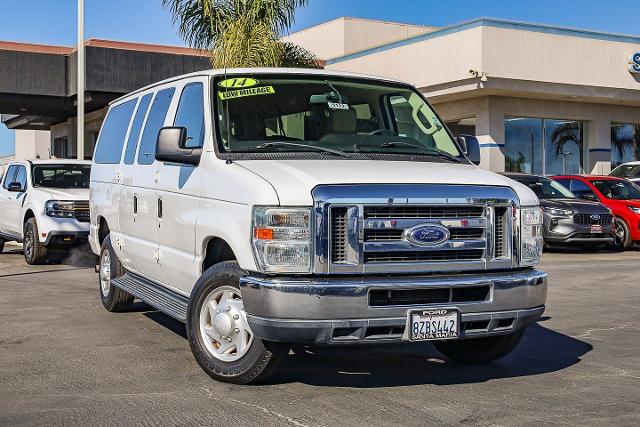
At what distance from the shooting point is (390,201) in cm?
557

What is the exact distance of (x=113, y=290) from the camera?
9.12 metres

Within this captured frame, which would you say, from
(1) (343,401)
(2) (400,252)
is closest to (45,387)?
(1) (343,401)

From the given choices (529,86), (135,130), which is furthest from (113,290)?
(529,86)

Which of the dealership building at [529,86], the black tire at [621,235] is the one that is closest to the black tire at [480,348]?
the black tire at [621,235]

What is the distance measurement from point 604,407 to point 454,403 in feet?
2.98

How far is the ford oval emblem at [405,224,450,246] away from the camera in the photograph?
5621 mm

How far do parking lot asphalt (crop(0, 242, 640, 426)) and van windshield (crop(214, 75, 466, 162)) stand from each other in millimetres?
1578

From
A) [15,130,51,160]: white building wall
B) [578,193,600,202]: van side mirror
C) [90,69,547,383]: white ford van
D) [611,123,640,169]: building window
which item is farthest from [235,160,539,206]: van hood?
[15,130,51,160]: white building wall

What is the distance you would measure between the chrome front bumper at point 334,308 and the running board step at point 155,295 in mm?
1192

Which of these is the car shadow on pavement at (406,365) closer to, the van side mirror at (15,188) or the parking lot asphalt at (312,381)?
the parking lot asphalt at (312,381)

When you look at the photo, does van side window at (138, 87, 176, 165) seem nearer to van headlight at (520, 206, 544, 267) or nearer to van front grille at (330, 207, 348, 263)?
van front grille at (330, 207, 348, 263)

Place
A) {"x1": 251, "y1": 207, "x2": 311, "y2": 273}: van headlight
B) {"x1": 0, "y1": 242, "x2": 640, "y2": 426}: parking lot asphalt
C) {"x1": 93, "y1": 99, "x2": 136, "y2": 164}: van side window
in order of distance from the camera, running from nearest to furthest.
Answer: {"x1": 0, "y1": 242, "x2": 640, "y2": 426}: parking lot asphalt
{"x1": 251, "y1": 207, "x2": 311, "y2": 273}: van headlight
{"x1": 93, "y1": 99, "x2": 136, "y2": 164}: van side window

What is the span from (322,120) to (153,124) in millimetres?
1781

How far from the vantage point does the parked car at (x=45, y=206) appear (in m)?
14.1
